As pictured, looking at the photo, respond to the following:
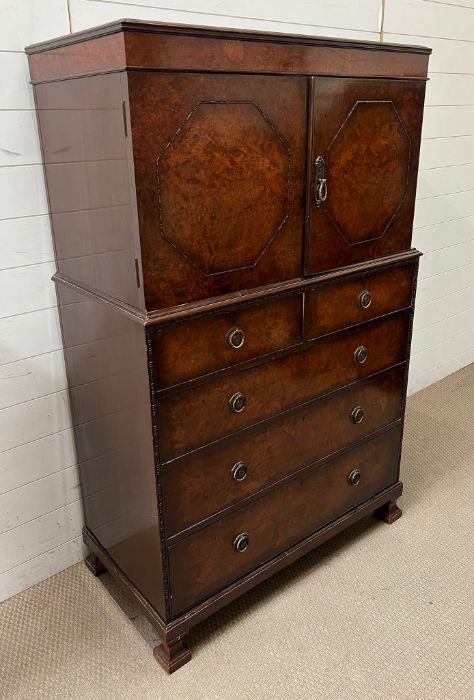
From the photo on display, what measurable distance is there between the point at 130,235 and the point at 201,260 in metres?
0.18

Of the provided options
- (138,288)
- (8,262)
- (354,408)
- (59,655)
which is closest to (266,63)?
(138,288)

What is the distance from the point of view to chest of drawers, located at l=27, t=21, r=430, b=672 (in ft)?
4.21

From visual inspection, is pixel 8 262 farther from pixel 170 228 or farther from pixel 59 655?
pixel 59 655

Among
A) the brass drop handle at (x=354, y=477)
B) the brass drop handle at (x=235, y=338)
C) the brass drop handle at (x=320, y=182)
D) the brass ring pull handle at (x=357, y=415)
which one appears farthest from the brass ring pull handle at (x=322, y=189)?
the brass drop handle at (x=354, y=477)

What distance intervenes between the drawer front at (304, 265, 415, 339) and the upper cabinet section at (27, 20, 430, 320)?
0.26ft

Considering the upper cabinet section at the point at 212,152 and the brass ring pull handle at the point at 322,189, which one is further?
the brass ring pull handle at the point at 322,189

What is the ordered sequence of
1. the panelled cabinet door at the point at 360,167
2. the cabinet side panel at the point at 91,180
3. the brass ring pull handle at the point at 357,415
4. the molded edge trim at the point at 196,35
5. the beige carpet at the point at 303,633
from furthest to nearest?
the brass ring pull handle at the point at 357,415 → the beige carpet at the point at 303,633 → the panelled cabinet door at the point at 360,167 → the cabinet side panel at the point at 91,180 → the molded edge trim at the point at 196,35

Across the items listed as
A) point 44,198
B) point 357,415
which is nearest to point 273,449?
point 357,415

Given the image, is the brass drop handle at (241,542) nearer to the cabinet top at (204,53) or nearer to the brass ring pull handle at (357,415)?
the brass ring pull handle at (357,415)

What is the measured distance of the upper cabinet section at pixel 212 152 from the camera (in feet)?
4.04

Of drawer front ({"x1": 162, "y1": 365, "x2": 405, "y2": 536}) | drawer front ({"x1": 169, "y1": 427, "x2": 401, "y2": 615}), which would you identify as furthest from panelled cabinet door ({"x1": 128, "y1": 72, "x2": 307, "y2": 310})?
drawer front ({"x1": 169, "y1": 427, "x2": 401, "y2": 615})

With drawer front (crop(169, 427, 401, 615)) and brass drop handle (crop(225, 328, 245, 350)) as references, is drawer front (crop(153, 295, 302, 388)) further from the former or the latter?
drawer front (crop(169, 427, 401, 615))

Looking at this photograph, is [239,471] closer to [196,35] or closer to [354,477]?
[354,477]

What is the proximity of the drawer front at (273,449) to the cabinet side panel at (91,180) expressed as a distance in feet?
1.58
